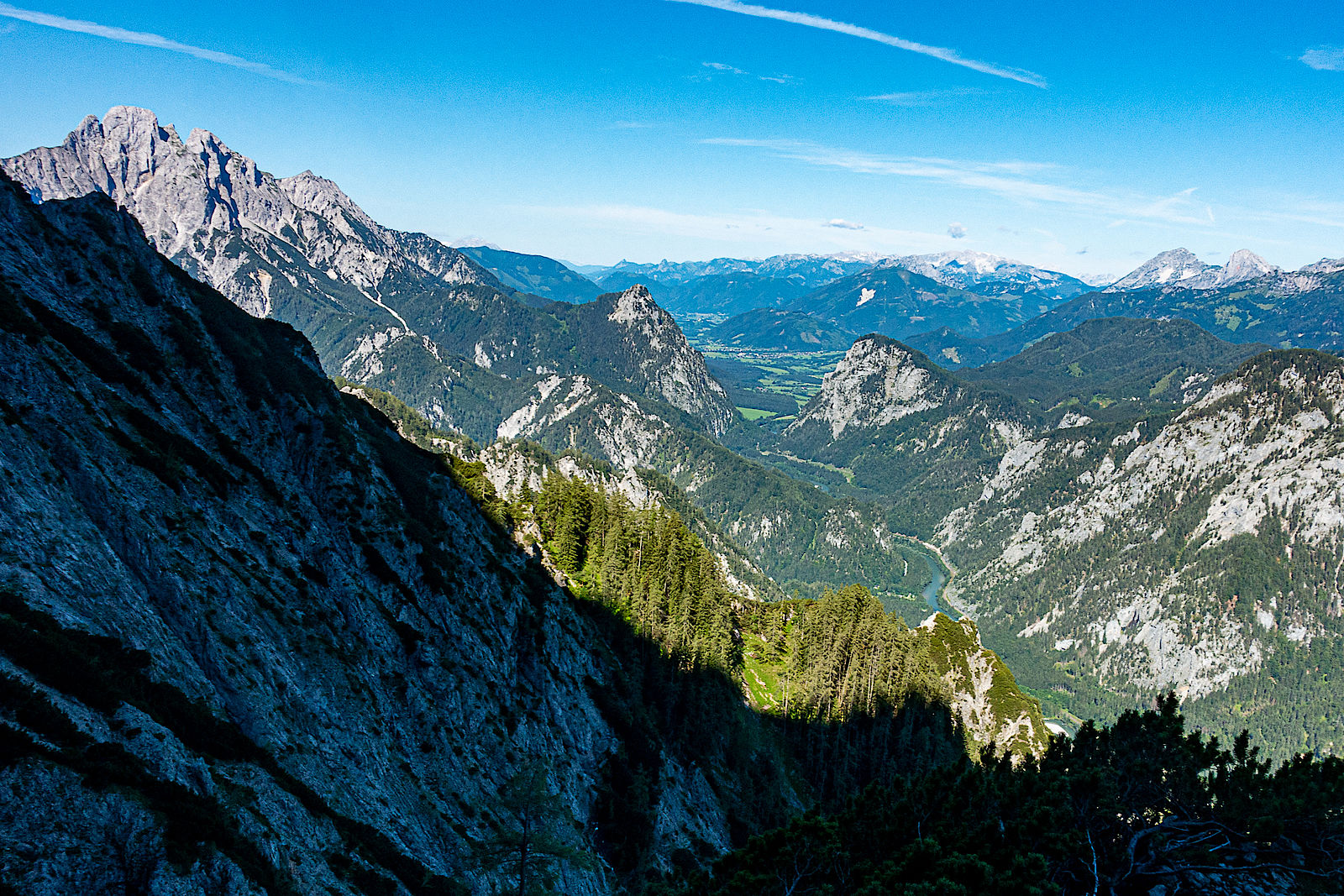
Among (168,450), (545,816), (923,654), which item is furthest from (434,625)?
Answer: (923,654)

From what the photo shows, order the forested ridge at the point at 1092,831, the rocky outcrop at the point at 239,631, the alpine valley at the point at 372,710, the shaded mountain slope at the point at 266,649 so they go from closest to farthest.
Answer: the rocky outcrop at the point at 239,631 → the shaded mountain slope at the point at 266,649 → the alpine valley at the point at 372,710 → the forested ridge at the point at 1092,831

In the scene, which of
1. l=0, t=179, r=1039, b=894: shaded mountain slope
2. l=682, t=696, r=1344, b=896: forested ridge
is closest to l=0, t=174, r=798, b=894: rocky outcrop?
l=0, t=179, r=1039, b=894: shaded mountain slope

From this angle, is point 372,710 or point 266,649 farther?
point 372,710

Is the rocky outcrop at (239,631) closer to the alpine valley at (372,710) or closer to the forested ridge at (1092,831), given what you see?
the alpine valley at (372,710)

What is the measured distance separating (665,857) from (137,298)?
73225mm

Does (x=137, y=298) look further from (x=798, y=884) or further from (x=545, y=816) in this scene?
(x=798, y=884)

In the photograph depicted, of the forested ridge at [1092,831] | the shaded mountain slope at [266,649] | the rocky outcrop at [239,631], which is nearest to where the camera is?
the rocky outcrop at [239,631]

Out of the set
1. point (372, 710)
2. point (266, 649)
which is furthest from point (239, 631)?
point (372, 710)

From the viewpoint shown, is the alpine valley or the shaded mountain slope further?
the alpine valley

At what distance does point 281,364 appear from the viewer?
3002 inches

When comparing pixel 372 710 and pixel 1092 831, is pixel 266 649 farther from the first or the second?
pixel 1092 831

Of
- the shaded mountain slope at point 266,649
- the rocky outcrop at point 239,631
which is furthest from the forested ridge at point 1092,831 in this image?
the shaded mountain slope at point 266,649

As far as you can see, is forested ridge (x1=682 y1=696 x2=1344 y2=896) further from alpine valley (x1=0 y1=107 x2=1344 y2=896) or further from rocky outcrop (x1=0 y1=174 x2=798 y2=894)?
rocky outcrop (x1=0 y1=174 x2=798 y2=894)

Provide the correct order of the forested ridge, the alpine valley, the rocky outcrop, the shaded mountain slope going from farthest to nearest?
the forested ridge < the alpine valley < the shaded mountain slope < the rocky outcrop
